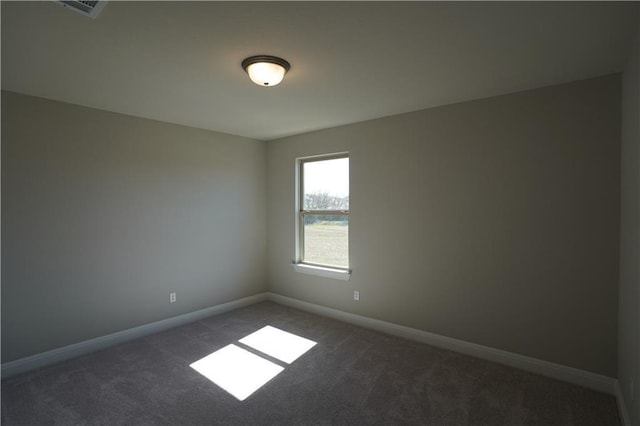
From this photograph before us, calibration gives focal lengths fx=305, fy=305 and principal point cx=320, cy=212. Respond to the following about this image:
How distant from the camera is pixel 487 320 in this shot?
9.58 feet

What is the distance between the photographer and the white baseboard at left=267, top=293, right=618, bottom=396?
7.98ft

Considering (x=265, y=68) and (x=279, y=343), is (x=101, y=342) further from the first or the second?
(x=265, y=68)

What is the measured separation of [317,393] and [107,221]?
2751 millimetres

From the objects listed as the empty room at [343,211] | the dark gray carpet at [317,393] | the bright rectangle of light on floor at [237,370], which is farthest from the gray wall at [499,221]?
the bright rectangle of light on floor at [237,370]

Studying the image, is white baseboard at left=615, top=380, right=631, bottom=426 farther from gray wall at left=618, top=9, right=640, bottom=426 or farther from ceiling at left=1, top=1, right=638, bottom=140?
ceiling at left=1, top=1, right=638, bottom=140

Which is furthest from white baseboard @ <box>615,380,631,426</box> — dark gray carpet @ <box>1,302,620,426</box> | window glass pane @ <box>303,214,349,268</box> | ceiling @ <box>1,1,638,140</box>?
window glass pane @ <box>303,214,349,268</box>

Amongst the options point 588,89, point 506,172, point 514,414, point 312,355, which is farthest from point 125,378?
point 588,89

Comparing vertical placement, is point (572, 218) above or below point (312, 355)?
above

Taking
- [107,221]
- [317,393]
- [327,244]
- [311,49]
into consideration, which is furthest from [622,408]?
[107,221]

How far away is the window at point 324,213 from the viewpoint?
410 cm

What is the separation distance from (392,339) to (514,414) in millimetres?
1354

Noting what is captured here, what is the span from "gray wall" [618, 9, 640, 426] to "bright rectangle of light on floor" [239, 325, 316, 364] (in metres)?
2.45

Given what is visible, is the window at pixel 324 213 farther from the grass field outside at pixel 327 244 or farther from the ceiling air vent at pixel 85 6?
the ceiling air vent at pixel 85 6

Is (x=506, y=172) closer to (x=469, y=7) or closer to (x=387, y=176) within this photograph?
(x=387, y=176)
